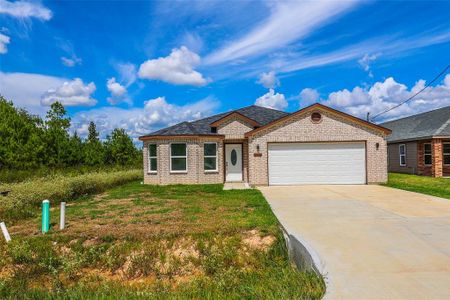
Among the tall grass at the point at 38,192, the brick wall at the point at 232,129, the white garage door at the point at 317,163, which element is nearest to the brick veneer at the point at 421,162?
the white garage door at the point at 317,163

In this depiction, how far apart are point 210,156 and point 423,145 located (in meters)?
13.9

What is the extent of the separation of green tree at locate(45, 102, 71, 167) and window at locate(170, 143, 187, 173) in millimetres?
11123

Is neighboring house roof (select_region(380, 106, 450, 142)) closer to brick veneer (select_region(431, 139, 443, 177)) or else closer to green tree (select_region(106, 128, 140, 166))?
brick veneer (select_region(431, 139, 443, 177))

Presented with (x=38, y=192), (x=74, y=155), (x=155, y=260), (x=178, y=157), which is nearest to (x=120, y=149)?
(x=74, y=155)

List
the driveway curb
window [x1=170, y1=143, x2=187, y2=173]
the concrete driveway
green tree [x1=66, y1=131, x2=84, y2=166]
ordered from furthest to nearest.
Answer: green tree [x1=66, y1=131, x2=84, y2=166], window [x1=170, y1=143, x2=187, y2=173], the driveway curb, the concrete driveway

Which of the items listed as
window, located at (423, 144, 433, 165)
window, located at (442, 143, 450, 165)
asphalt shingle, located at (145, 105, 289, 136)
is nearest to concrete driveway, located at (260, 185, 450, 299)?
asphalt shingle, located at (145, 105, 289, 136)

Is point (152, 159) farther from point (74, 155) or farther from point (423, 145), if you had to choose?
point (423, 145)

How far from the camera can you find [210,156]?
19.2 meters

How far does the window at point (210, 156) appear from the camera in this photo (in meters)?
19.2

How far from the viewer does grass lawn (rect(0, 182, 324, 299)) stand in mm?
5105

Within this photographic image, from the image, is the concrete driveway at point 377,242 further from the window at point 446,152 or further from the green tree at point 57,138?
the green tree at point 57,138

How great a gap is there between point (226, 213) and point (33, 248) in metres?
4.84

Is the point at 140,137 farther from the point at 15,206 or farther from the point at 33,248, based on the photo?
the point at 33,248

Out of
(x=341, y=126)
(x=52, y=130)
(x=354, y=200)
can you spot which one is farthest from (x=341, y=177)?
(x=52, y=130)
